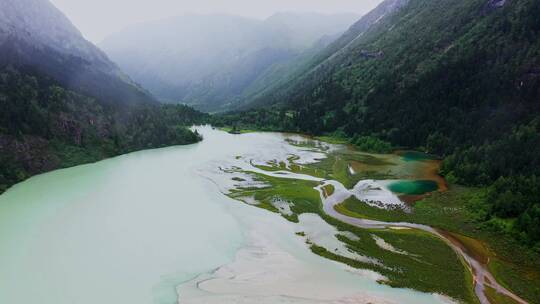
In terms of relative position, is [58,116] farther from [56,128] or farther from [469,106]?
[469,106]

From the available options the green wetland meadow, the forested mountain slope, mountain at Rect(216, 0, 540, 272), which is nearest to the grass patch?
the green wetland meadow

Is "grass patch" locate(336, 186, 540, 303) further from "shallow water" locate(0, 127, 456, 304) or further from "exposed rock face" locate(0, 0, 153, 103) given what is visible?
"exposed rock face" locate(0, 0, 153, 103)

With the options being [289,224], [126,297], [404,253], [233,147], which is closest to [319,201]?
[289,224]

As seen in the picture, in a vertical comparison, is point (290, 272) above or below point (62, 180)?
below

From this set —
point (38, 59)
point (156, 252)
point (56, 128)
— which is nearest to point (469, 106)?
point (156, 252)

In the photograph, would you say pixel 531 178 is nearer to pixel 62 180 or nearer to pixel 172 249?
pixel 172 249

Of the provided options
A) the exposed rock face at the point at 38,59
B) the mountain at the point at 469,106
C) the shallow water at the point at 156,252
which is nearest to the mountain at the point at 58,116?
the exposed rock face at the point at 38,59

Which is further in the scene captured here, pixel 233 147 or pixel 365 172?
pixel 233 147
